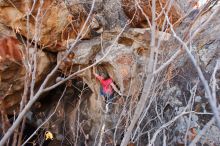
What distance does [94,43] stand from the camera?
227 inches

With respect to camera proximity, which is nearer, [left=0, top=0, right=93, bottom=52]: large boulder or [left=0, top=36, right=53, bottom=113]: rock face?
[left=0, top=36, right=53, bottom=113]: rock face

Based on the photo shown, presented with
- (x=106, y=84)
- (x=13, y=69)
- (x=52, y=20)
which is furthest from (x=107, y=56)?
(x=13, y=69)

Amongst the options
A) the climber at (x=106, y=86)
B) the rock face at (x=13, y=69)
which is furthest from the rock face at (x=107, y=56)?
the climber at (x=106, y=86)

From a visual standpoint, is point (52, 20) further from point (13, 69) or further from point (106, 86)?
point (106, 86)

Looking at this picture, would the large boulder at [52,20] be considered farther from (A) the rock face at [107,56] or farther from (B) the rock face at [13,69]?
(B) the rock face at [13,69]

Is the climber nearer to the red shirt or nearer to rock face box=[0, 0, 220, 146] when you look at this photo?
the red shirt

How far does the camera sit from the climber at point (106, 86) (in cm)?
534

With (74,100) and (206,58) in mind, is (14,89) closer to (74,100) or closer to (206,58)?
(74,100)

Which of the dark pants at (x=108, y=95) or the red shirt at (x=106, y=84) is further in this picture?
the red shirt at (x=106, y=84)

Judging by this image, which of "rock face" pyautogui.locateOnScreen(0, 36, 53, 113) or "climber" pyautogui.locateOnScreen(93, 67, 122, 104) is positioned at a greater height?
"rock face" pyautogui.locateOnScreen(0, 36, 53, 113)

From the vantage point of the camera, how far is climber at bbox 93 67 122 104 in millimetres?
5344

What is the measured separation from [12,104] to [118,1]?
3.01 meters

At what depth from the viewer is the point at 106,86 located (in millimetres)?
5449

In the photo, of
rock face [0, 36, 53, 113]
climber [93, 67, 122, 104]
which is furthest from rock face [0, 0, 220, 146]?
climber [93, 67, 122, 104]
